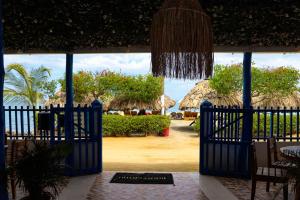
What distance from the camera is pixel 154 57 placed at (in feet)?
11.0

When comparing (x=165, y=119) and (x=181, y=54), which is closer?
(x=181, y=54)

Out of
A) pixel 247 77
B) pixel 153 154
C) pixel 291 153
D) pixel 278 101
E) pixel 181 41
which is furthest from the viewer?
pixel 278 101

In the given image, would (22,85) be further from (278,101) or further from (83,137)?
(278,101)

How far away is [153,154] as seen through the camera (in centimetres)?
1160

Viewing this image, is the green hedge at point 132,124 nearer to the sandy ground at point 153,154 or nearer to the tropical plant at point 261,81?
the sandy ground at point 153,154

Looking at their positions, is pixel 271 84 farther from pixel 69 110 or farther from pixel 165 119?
pixel 69 110

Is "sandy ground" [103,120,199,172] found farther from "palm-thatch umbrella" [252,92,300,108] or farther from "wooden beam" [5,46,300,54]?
"palm-thatch umbrella" [252,92,300,108]

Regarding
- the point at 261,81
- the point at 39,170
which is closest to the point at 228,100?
the point at 261,81

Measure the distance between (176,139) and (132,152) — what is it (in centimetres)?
455

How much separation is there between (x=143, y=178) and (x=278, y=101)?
1493 cm

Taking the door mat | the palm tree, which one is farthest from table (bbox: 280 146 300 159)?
the palm tree

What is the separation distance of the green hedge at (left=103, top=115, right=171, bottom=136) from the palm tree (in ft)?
11.2

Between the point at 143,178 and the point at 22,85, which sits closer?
the point at 143,178

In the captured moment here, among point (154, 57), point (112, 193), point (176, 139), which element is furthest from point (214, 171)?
point (176, 139)
